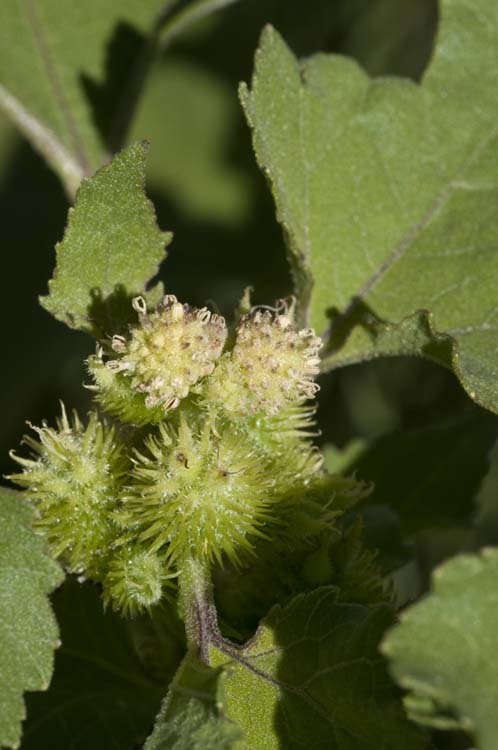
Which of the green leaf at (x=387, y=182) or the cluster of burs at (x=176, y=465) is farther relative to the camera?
the green leaf at (x=387, y=182)

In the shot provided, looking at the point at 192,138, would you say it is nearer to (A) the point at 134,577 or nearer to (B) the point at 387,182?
(B) the point at 387,182

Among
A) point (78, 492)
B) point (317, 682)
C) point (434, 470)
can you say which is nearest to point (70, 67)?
point (434, 470)

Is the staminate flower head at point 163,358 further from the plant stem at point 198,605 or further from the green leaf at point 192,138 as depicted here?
the green leaf at point 192,138

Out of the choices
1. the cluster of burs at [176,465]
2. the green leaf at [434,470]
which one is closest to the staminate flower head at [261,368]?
the cluster of burs at [176,465]

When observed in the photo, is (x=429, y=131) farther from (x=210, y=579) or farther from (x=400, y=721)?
(x=400, y=721)

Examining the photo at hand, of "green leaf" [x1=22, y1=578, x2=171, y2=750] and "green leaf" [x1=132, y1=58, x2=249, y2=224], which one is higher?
"green leaf" [x1=132, y1=58, x2=249, y2=224]

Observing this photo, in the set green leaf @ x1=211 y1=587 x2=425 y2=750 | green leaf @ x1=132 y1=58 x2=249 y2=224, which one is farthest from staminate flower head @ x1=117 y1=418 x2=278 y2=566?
green leaf @ x1=132 y1=58 x2=249 y2=224

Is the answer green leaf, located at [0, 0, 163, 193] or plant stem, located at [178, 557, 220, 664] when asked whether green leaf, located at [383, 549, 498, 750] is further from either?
green leaf, located at [0, 0, 163, 193]
